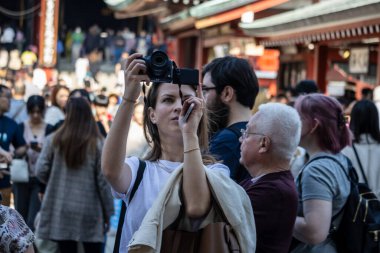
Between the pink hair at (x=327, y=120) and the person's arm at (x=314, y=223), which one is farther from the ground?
the pink hair at (x=327, y=120)

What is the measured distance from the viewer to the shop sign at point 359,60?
16.1 m

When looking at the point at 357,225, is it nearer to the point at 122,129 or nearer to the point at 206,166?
the point at 206,166

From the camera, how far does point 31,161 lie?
9.48m

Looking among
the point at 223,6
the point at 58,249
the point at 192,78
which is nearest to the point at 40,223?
the point at 58,249

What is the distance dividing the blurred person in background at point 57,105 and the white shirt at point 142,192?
23.7ft

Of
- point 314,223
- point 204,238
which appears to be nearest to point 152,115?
point 204,238

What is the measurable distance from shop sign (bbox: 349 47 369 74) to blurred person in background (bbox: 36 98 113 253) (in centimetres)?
947

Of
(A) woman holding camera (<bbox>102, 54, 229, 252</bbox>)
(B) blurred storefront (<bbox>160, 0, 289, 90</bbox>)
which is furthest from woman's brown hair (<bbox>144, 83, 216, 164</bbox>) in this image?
(B) blurred storefront (<bbox>160, 0, 289, 90</bbox>)

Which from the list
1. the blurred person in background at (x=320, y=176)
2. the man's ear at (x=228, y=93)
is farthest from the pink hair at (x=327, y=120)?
the man's ear at (x=228, y=93)

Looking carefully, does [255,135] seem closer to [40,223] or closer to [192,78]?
[192,78]

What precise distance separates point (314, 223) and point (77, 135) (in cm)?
336

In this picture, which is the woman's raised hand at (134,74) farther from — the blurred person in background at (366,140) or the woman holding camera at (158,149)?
the blurred person in background at (366,140)

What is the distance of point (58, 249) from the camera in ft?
25.1

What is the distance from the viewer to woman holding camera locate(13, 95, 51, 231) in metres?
9.45
